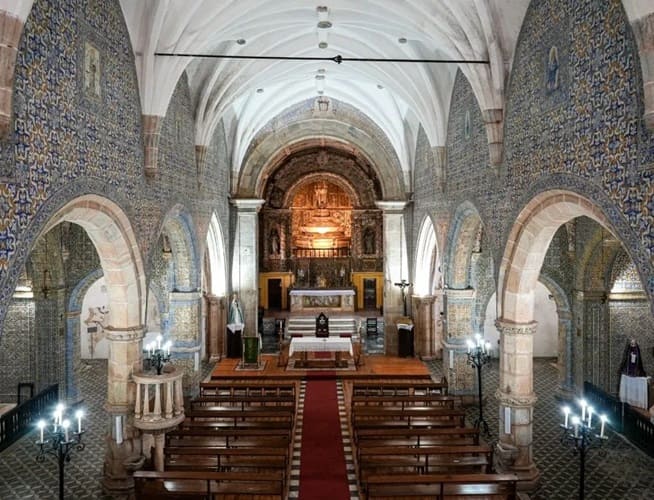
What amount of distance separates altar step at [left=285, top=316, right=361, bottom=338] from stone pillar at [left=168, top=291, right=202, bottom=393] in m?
8.59

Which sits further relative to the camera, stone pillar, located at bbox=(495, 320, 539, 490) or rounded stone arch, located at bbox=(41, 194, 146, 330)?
stone pillar, located at bbox=(495, 320, 539, 490)

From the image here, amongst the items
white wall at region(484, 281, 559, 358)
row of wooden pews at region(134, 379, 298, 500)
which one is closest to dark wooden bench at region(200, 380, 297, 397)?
row of wooden pews at region(134, 379, 298, 500)

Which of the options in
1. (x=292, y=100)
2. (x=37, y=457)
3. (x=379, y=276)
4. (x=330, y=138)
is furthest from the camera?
(x=379, y=276)

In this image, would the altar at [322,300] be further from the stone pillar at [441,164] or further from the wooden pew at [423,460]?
the wooden pew at [423,460]

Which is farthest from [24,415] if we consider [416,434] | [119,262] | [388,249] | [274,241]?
[274,241]

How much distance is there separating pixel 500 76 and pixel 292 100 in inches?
488

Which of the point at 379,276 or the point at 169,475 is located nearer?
the point at 169,475

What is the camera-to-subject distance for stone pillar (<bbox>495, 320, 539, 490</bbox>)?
34.8ft

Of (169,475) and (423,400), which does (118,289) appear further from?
(423,400)

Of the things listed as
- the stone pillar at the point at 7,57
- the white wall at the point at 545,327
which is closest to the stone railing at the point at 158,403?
the stone pillar at the point at 7,57

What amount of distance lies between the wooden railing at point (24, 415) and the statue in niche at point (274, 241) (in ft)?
50.5

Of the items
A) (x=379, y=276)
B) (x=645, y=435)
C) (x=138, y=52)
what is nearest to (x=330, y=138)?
(x=379, y=276)

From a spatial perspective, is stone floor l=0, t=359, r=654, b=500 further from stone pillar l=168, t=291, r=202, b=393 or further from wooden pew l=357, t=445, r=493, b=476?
stone pillar l=168, t=291, r=202, b=393

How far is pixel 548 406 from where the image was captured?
52.6 ft
